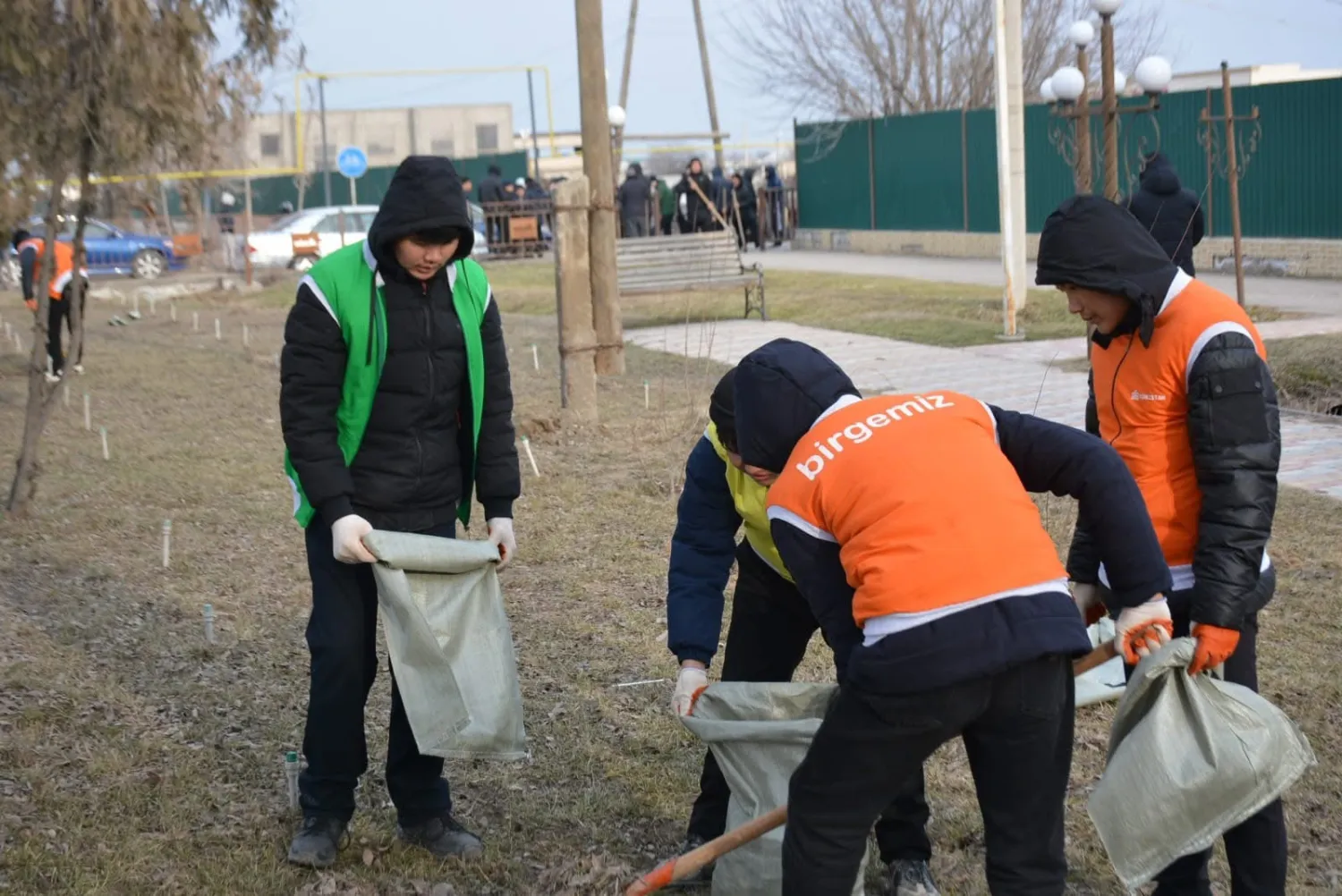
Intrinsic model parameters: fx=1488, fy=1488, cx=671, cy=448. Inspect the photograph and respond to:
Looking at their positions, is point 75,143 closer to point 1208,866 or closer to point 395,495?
point 395,495

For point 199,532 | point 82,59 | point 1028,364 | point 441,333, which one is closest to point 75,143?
point 82,59

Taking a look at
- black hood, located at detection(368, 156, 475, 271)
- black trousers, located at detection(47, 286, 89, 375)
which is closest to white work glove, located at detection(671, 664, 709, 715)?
black hood, located at detection(368, 156, 475, 271)

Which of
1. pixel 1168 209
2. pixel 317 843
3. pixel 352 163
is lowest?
pixel 317 843

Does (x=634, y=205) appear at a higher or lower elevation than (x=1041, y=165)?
lower

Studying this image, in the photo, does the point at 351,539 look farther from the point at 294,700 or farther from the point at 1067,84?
the point at 1067,84

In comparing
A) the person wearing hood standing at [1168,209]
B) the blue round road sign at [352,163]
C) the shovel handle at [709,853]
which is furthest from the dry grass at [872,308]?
the shovel handle at [709,853]

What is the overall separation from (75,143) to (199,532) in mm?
2071

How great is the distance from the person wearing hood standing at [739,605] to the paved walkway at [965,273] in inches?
373

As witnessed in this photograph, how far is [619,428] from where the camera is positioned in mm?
10062

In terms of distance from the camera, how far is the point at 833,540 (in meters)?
2.66

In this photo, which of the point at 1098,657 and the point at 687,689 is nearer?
the point at 1098,657

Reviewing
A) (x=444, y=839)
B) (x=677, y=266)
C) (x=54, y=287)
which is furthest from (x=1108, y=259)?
(x=677, y=266)

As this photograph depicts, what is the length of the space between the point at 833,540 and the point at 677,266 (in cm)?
1390

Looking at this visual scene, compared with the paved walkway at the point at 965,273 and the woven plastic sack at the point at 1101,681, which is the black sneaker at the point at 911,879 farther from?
the paved walkway at the point at 965,273
